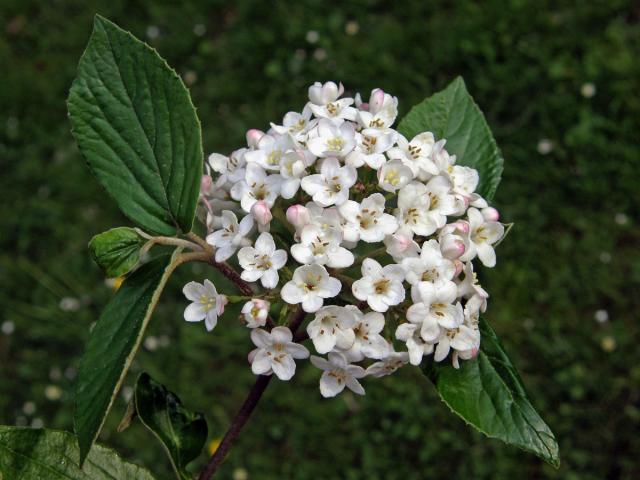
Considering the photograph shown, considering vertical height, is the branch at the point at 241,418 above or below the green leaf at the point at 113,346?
below

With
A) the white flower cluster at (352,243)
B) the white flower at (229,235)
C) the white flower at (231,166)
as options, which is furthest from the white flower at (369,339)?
the white flower at (231,166)

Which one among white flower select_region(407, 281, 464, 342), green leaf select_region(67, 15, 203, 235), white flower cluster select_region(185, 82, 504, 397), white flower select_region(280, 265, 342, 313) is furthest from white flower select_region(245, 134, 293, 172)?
white flower select_region(407, 281, 464, 342)

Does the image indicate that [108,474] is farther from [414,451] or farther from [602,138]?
[602,138]

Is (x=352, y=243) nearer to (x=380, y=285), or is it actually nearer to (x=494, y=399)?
(x=380, y=285)

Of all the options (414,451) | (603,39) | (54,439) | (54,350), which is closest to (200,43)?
(54,350)

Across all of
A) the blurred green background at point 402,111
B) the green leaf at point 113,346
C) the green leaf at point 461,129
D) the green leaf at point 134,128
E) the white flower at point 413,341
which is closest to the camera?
the green leaf at point 113,346

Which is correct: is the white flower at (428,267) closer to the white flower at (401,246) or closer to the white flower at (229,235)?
the white flower at (401,246)
